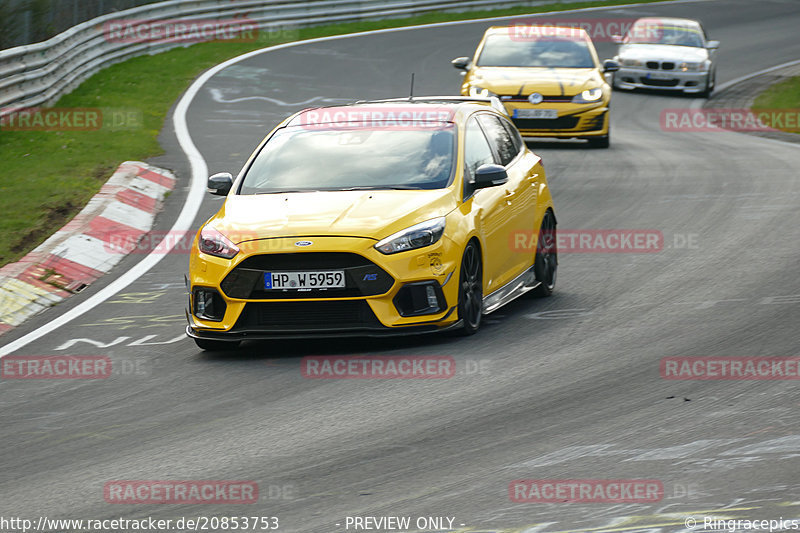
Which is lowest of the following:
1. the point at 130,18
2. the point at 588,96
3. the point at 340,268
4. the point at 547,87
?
the point at 130,18

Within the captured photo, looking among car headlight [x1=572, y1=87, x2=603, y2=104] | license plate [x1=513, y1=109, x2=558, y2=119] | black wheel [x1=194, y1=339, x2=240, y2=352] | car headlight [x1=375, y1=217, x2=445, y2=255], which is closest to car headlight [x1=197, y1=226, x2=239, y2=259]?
black wheel [x1=194, y1=339, x2=240, y2=352]

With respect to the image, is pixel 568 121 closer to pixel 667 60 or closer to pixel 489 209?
pixel 667 60

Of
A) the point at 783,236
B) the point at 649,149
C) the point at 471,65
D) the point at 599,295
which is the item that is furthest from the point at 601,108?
the point at 599,295

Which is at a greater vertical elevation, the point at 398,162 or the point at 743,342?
the point at 398,162

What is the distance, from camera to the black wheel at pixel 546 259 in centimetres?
1035

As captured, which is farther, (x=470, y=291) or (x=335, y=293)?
(x=470, y=291)

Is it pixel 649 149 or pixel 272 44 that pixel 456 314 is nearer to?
pixel 649 149

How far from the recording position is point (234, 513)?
5.46 meters

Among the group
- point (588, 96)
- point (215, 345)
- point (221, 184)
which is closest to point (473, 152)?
point (221, 184)

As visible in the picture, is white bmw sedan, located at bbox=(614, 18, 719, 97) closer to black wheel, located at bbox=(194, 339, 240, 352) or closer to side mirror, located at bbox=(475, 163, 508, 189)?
side mirror, located at bbox=(475, 163, 508, 189)

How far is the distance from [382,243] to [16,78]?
1245 cm

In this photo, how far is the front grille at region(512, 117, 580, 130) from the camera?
1942 cm

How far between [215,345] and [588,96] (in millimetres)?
11841

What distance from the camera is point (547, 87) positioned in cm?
1956
